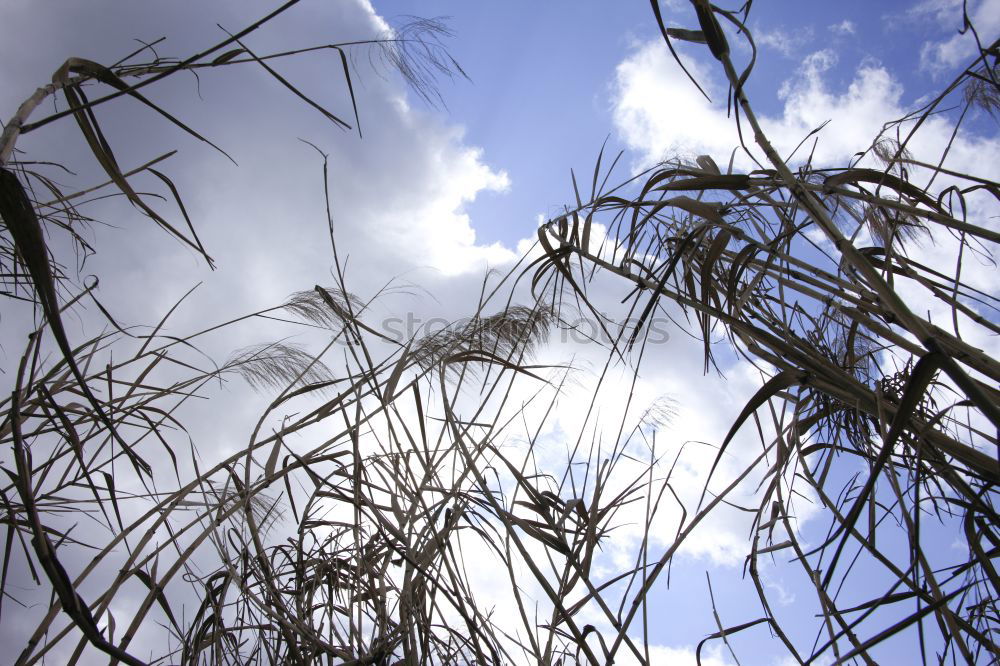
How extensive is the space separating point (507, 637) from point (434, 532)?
0.22m

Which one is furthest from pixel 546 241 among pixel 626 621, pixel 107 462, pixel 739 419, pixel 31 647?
pixel 107 462

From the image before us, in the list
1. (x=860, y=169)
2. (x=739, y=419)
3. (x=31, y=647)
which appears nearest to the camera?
(x=739, y=419)

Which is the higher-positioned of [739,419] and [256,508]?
[256,508]

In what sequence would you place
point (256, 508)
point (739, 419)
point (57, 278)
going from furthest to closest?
1. point (256, 508)
2. point (57, 278)
3. point (739, 419)

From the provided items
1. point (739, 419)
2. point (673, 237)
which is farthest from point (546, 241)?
point (739, 419)

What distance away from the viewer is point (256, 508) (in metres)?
1.40

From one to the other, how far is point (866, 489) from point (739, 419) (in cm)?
17

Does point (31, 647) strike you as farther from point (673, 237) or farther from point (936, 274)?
point (936, 274)

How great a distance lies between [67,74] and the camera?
627mm

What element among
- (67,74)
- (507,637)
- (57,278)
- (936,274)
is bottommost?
(507,637)

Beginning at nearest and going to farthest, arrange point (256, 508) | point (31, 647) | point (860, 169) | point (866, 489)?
point (866, 489), point (860, 169), point (31, 647), point (256, 508)

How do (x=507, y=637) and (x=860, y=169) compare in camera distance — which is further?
(x=507, y=637)

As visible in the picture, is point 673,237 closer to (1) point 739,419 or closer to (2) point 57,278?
(1) point 739,419

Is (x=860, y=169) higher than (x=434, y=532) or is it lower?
higher
